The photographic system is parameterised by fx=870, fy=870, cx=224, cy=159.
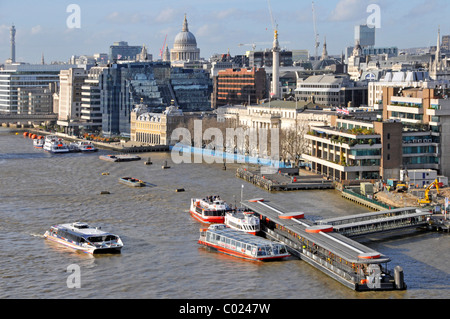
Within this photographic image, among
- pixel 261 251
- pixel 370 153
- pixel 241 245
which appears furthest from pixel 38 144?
pixel 261 251

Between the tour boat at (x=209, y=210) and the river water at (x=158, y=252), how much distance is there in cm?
61

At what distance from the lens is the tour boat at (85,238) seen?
36.1 meters

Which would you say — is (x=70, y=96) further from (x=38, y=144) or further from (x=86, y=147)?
(x=86, y=147)

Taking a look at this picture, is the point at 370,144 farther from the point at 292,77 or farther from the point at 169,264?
the point at 292,77

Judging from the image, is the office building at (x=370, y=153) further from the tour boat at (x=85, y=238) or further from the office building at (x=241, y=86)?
the office building at (x=241, y=86)

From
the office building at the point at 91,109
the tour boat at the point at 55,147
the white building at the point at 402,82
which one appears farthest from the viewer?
the office building at the point at 91,109

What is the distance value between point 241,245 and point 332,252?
163 inches

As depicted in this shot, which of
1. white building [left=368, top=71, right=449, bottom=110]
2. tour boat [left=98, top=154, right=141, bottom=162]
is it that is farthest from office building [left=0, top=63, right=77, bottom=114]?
tour boat [left=98, top=154, right=141, bottom=162]

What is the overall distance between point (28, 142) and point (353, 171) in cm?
4900

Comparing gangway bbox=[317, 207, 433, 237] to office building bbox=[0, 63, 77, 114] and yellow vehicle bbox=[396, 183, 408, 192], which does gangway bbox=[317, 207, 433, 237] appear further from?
office building bbox=[0, 63, 77, 114]

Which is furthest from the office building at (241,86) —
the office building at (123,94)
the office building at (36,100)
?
the office building at (36,100)

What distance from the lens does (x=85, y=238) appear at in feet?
120

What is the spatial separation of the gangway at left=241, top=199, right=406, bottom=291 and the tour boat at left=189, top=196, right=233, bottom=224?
2211mm

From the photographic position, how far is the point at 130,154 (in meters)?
78.8
